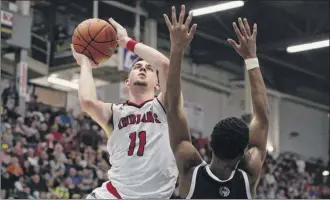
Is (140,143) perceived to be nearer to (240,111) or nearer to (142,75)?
(142,75)

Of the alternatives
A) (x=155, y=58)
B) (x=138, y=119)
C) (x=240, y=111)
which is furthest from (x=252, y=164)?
(x=240, y=111)

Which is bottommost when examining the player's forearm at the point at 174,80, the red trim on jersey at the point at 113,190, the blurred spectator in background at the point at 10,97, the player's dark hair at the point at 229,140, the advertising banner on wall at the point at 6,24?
the red trim on jersey at the point at 113,190

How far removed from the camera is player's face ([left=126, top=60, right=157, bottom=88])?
16.9 ft

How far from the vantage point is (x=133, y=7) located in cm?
1981

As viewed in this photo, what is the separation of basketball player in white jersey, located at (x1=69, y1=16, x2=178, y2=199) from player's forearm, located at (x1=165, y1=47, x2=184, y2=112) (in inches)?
50.6

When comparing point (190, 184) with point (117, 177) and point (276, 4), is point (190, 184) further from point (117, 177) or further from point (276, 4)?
point (276, 4)

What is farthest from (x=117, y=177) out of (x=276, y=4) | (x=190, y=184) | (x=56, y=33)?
(x=276, y=4)

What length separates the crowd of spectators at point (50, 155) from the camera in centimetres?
1160

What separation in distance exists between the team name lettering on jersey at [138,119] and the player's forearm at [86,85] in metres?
0.29

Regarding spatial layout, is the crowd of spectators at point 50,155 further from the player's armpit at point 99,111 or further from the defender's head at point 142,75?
the defender's head at point 142,75

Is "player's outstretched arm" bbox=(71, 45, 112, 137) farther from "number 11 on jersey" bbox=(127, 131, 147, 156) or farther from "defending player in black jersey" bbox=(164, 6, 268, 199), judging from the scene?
"defending player in black jersey" bbox=(164, 6, 268, 199)

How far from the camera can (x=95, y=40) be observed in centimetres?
496

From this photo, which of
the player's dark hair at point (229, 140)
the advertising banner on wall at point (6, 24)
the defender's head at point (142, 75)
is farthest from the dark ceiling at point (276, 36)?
the player's dark hair at point (229, 140)

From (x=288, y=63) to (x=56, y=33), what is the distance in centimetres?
1035
